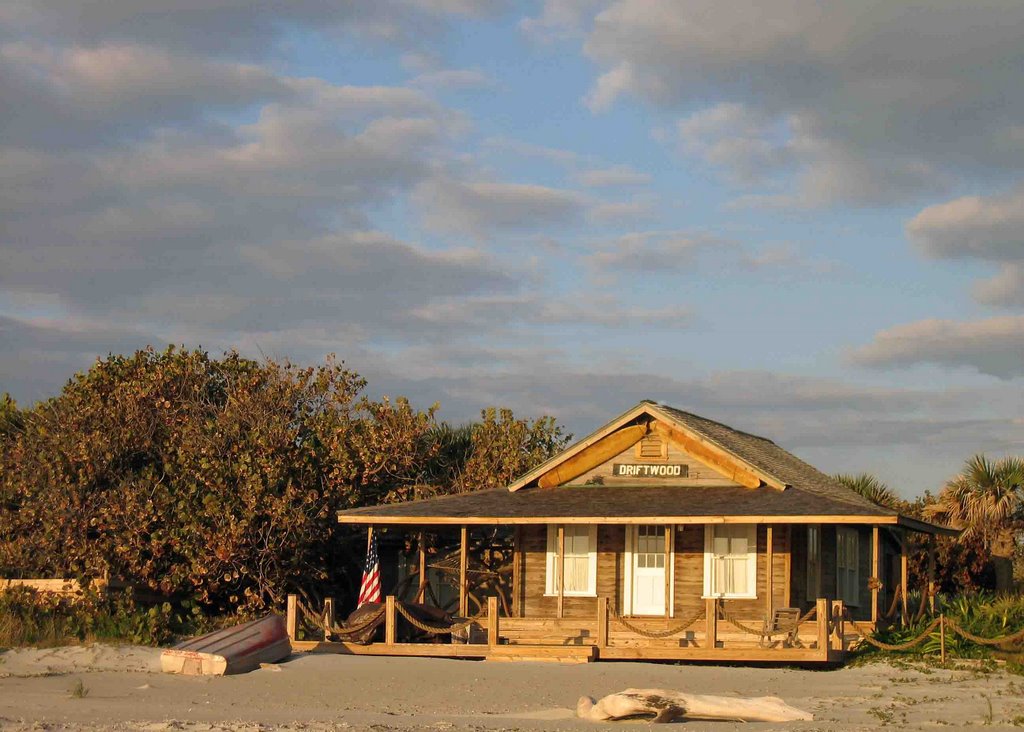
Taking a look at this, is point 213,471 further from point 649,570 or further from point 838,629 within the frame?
point 838,629

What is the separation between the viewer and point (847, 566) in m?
30.3

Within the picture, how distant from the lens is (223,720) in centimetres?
1761

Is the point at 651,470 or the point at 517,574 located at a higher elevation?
the point at 651,470

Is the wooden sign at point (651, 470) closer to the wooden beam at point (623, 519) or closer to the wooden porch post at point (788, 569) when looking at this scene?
the wooden beam at point (623, 519)

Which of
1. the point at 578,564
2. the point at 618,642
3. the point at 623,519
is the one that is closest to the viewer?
the point at 618,642

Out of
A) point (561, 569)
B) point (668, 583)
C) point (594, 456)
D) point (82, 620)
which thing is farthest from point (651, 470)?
point (82, 620)

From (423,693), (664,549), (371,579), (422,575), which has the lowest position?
(423,693)

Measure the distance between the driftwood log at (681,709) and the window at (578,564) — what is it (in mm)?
11140

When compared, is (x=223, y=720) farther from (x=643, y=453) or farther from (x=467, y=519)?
(x=643, y=453)

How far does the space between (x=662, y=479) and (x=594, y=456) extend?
4.98 ft

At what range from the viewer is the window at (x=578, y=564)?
29672 mm

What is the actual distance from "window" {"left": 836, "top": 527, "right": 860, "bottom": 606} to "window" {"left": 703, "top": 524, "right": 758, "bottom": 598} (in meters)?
2.20

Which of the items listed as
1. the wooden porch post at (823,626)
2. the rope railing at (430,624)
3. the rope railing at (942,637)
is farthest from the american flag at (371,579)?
the rope railing at (942,637)

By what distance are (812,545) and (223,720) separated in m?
14.7
